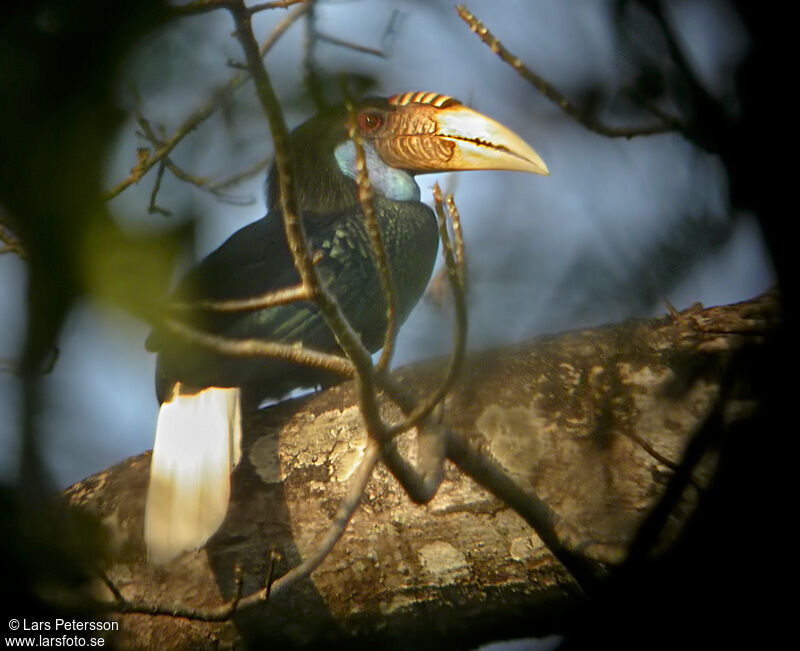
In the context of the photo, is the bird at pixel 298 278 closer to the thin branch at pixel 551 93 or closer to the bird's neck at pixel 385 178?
the bird's neck at pixel 385 178

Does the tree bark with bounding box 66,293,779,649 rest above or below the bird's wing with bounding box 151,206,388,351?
below

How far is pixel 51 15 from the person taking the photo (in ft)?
3.79

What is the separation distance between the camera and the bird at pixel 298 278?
2.01m

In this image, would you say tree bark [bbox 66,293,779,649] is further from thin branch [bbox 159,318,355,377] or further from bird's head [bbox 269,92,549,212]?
bird's head [bbox 269,92,549,212]

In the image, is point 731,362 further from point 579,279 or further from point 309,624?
point 309,624

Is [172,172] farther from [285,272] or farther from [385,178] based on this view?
[385,178]

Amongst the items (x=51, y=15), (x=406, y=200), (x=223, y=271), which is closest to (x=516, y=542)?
(x=223, y=271)

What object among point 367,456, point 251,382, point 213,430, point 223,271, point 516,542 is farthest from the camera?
point 251,382

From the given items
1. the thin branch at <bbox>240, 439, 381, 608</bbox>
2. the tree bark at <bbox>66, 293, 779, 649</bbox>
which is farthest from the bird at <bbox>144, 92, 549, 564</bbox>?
the thin branch at <bbox>240, 439, 381, 608</bbox>

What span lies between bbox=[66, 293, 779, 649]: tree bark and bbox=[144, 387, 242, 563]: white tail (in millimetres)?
50

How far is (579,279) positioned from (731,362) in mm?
293

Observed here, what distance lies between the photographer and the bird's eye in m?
3.37

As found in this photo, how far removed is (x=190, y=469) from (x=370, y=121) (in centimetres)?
169

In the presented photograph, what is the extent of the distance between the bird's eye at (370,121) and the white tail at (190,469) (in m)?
1.36
